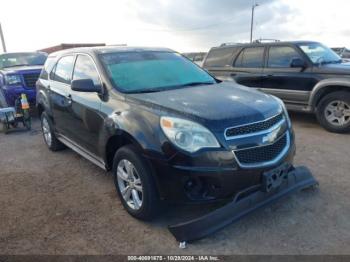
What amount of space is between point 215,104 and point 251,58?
4874mm

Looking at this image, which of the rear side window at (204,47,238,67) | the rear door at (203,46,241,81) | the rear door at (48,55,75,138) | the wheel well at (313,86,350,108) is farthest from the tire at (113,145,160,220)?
the rear side window at (204,47,238,67)

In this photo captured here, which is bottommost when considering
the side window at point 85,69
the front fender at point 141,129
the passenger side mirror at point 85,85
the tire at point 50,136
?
the tire at point 50,136

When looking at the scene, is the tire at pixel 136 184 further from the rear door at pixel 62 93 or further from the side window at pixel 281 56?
the side window at pixel 281 56

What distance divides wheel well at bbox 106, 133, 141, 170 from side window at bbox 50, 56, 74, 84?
1519mm

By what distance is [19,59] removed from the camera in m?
9.81

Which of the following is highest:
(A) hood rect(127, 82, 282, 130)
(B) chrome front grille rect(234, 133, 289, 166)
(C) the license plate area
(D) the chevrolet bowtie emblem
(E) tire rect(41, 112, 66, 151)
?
(A) hood rect(127, 82, 282, 130)

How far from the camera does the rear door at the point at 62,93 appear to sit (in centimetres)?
463

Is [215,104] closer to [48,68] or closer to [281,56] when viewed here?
[48,68]

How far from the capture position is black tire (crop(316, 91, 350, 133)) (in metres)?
6.10

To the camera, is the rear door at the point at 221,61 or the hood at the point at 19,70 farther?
the hood at the point at 19,70

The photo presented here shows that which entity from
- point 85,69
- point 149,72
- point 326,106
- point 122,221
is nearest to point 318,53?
point 326,106

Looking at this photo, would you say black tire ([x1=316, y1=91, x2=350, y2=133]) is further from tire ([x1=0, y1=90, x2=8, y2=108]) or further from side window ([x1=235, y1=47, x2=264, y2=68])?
tire ([x1=0, y1=90, x2=8, y2=108])

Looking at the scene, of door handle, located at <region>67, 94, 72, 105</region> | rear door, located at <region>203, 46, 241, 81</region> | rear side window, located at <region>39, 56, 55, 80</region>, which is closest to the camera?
door handle, located at <region>67, 94, 72, 105</region>

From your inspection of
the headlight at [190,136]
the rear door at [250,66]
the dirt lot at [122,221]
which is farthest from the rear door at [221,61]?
the headlight at [190,136]
